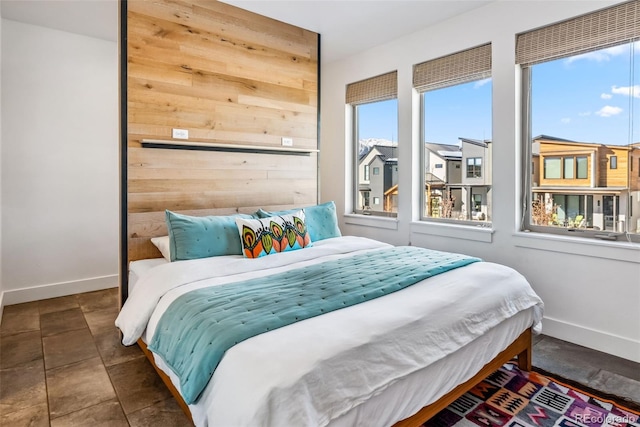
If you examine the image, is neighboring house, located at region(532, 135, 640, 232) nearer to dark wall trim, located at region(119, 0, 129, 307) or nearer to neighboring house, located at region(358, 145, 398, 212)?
neighboring house, located at region(358, 145, 398, 212)

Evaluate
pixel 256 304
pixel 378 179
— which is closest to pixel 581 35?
pixel 378 179

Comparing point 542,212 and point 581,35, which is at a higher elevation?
point 581,35

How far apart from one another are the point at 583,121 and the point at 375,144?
2.08m

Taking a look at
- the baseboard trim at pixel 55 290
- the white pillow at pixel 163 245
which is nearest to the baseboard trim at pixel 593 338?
the white pillow at pixel 163 245

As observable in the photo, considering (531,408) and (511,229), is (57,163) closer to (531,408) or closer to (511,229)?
(511,229)

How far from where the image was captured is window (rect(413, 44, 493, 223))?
3330 mm

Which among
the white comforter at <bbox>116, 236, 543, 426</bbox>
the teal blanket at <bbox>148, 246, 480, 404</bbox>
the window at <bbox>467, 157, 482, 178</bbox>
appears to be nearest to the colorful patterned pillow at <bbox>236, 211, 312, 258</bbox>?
the white comforter at <bbox>116, 236, 543, 426</bbox>

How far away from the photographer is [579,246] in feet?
8.87

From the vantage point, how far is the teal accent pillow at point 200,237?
8.37ft

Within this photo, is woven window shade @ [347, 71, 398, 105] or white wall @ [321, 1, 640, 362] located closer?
white wall @ [321, 1, 640, 362]

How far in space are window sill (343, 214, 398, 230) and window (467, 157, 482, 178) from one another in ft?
2.92

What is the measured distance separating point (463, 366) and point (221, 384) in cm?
111

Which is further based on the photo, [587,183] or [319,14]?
[319,14]

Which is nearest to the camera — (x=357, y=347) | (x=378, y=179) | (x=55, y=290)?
(x=357, y=347)
